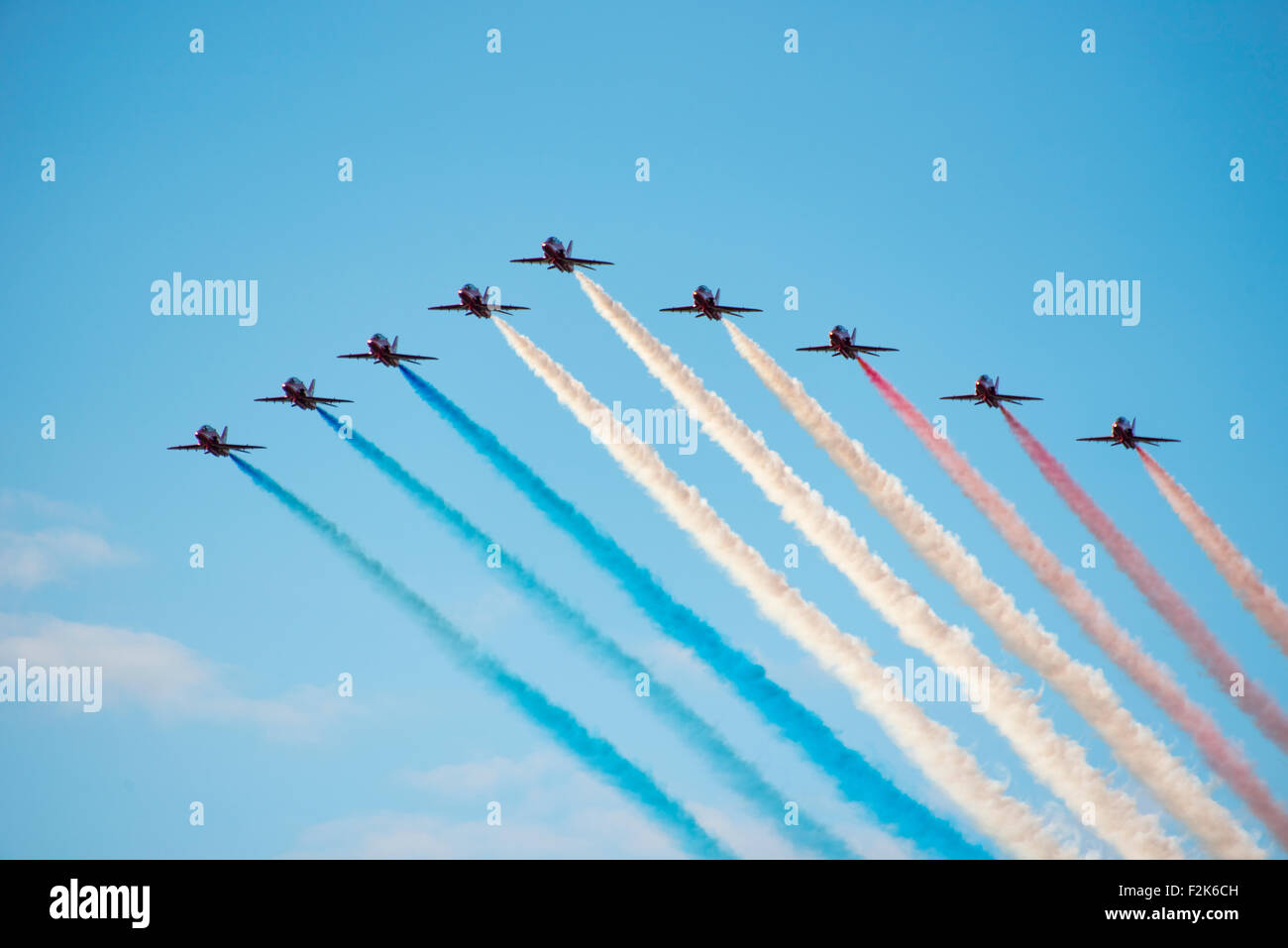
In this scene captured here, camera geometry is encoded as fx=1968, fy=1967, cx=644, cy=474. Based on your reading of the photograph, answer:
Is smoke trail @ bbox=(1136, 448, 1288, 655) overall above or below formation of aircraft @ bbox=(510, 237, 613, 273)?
below

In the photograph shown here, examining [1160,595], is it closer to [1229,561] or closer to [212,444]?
[1229,561]

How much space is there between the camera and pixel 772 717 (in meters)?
106

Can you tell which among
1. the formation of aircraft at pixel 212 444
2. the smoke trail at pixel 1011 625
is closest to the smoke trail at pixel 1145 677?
the smoke trail at pixel 1011 625

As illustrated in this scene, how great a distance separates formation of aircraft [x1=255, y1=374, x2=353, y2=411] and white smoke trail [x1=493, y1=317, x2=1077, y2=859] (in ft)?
38.6

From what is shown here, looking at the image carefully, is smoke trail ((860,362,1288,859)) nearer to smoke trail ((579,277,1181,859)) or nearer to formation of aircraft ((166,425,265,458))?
smoke trail ((579,277,1181,859))

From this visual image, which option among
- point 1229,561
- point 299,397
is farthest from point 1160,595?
point 299,397

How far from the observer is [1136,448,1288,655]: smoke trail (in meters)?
116

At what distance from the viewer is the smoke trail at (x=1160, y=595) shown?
112625mm

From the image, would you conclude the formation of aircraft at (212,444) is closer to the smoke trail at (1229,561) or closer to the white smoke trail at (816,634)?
the white smoke trail at (816,634)

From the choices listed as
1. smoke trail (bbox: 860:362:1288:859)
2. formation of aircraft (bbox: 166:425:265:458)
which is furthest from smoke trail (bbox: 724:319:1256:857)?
formation of aircraft (bbox: 166:425:265:458)

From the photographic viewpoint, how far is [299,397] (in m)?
119

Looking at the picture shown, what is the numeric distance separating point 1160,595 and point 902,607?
54.1 ft

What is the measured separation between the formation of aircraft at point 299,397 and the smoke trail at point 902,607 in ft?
56.8

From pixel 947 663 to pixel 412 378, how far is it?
36079 mm
